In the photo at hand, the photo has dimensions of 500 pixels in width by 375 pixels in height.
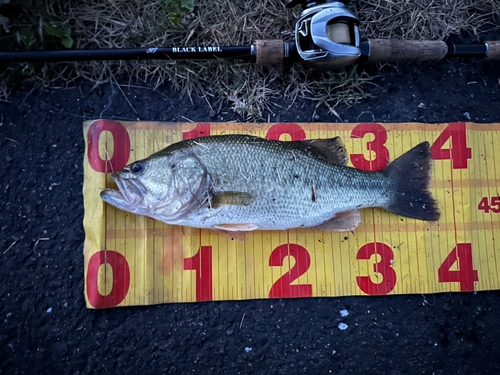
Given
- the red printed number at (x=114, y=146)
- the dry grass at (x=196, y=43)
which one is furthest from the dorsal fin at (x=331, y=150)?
the red printed number at (x=114, y=146)

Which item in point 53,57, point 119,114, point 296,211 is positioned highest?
point 53,57

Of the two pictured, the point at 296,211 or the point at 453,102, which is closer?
the point at 296,211

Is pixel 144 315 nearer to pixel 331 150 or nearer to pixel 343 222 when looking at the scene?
pixel 343 222

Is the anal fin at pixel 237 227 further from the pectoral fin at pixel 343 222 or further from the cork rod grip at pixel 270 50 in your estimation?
the cork rod grip at pixel 270 50

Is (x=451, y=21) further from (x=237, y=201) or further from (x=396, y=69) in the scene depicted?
(x=237, y=201)

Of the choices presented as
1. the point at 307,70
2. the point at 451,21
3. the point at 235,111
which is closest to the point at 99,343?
the point at 235,111

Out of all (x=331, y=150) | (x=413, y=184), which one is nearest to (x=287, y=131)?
(x=331, y=150)

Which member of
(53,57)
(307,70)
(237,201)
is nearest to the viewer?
(237,201)
